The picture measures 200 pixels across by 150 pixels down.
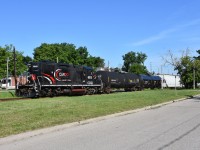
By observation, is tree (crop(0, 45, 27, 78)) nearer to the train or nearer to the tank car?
the tank car

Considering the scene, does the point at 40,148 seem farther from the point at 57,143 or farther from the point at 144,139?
the point at 144,139

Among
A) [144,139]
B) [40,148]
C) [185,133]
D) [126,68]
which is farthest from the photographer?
[126,68]

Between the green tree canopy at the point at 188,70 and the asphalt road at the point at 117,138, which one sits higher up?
the green tree canopy at the point at 188,70

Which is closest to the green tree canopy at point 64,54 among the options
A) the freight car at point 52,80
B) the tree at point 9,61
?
the tree at point 9,61

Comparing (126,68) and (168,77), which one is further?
(126,68)

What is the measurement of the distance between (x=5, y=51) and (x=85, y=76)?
45.7 metres

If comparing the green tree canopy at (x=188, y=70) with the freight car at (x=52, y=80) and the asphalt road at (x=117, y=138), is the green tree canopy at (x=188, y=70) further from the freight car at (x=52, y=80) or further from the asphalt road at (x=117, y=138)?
the asphalt road at (x=117, y=138)

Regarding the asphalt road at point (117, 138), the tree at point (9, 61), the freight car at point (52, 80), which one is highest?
the tree at point (9, 61)

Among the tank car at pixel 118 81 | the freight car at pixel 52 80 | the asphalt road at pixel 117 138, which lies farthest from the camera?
the tank car at pixel 118 81

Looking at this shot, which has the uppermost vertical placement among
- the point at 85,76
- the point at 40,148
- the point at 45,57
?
the point at 45,57

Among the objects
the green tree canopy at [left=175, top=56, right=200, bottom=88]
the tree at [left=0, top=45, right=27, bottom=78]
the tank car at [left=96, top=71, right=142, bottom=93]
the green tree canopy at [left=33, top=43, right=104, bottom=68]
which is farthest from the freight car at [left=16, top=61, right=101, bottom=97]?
the green tree canopy at [left=33, top=43, right=104, bottom=68]

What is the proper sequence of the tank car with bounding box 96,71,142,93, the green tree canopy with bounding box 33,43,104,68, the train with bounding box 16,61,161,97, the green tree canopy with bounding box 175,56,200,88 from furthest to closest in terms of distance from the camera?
the green tree canopy with bounding box 33,43,104,68
the green tree canopy with bounding box 175,56,200,88
the tank car with bounding box 96,71,142,93
the train with bounding box 16,61,161,97

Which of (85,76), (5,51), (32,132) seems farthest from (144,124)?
(5,51)

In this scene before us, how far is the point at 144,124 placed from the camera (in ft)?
51.7
